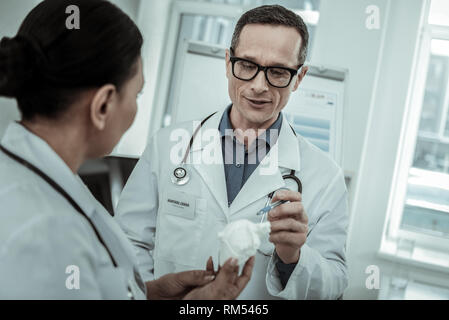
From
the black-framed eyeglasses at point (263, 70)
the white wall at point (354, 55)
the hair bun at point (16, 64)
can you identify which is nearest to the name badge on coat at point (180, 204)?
the black-framed eyeglasses at point (263, 70)

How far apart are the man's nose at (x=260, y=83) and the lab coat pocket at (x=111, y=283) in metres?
0.61

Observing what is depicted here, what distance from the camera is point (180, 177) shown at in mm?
1152

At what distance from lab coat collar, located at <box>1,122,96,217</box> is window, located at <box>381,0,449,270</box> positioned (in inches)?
66.9

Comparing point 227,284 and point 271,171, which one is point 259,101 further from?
point 227,284

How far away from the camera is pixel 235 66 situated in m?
1.13

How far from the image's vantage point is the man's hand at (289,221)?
86 centimetres

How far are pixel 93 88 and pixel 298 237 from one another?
1.68ft

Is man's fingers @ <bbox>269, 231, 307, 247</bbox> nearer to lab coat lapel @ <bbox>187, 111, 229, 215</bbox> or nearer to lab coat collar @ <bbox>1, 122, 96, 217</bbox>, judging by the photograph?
lab coat lapel @ <bbox>187, 111, 229, 215</bbox>

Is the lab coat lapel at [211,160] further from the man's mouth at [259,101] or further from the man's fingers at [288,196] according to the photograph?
the man's fingers at [288,196]

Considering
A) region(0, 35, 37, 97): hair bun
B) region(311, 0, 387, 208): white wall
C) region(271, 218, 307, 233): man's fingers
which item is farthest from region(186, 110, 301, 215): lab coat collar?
region(311, 0, 387, 208): white wall

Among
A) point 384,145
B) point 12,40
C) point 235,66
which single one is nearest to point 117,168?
point 235,66

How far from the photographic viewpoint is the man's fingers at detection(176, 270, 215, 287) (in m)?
0.84

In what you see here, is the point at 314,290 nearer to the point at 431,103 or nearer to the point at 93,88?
the point at 93,88

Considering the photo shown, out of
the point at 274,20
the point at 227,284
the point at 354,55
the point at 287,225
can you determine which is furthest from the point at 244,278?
the point at 354,55
